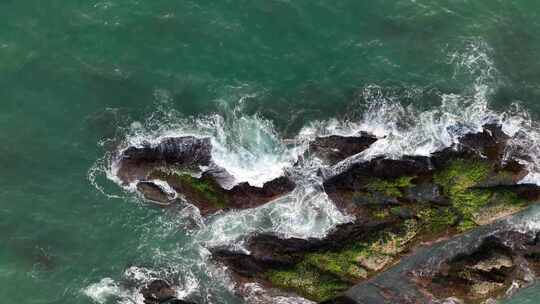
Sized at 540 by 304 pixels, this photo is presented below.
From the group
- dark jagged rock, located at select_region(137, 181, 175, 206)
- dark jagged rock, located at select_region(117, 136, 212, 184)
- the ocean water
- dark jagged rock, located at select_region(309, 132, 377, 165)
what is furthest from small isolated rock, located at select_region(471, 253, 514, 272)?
dark jagged rock, located at select_region(137, 181, 175, 206)

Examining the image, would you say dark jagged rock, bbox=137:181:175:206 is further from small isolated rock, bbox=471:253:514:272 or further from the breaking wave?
small isolated rock, bbox=471:253:514:272

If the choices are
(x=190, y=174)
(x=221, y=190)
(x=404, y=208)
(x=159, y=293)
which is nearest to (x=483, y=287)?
(x=404, y=208)

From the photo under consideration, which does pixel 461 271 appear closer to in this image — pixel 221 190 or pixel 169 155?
pixel 221 190

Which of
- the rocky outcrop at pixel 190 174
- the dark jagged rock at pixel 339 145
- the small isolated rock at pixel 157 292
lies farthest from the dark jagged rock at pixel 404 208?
the small isolated rock at pixel 157 292

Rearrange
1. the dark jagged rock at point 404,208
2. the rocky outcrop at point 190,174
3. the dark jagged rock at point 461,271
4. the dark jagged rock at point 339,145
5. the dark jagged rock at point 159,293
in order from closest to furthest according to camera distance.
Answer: the dark jagged rock at point 404,208, the dark jagged rock at point 339,145, the rocky outcrop at point 190,174, the dark jagged rock at point 461,271, the dark jagged rock at point 159,293

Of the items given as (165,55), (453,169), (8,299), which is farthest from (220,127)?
(8,299)

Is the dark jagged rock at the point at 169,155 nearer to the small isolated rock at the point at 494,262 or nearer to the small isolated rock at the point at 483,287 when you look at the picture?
the small isolated rock at the point at 494,262

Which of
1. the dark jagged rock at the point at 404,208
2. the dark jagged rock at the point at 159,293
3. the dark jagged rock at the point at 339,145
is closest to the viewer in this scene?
the dark jagged rock at the point at 404,208
